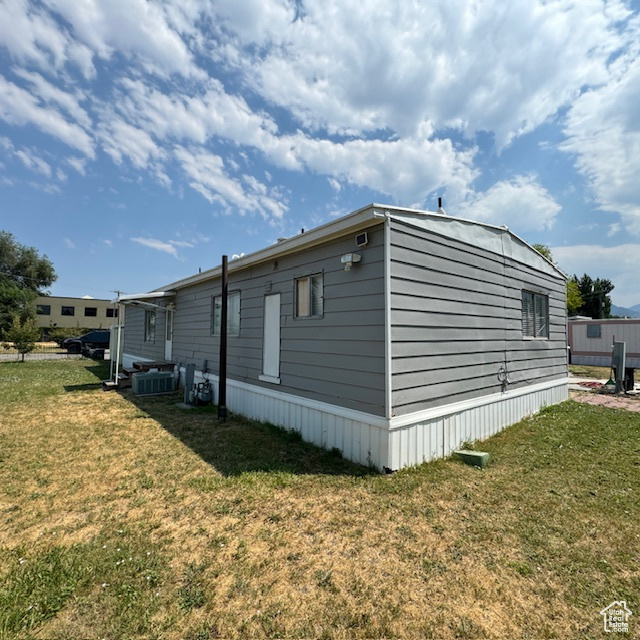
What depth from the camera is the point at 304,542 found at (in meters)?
2.76

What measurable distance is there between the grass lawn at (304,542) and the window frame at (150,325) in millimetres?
7404

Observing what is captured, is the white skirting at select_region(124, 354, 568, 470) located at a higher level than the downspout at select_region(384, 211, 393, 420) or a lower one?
lower

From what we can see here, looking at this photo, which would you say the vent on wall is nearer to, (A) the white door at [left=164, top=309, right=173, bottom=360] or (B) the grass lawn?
(B) the grass lawn

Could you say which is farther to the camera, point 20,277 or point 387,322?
point 20,277

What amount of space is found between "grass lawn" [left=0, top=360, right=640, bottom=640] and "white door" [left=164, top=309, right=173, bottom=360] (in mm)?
5726

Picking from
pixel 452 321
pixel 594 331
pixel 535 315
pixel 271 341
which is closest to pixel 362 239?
pixel 452 321

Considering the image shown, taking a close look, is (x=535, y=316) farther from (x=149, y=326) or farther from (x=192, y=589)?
(x=149, y=326)

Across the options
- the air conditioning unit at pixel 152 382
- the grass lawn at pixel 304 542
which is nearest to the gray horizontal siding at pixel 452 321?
the grass lawn at pixel 304 542

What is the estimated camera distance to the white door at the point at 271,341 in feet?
20.0

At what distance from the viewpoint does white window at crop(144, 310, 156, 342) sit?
40.6 feet

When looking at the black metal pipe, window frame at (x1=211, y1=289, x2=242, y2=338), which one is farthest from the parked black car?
the black metal pipe

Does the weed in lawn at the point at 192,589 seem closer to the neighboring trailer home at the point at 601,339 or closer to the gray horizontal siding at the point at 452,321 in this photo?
the gray horizontal siding at the point at 452,321

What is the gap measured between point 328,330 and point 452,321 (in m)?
1.83

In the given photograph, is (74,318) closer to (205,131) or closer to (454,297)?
(205,131)
